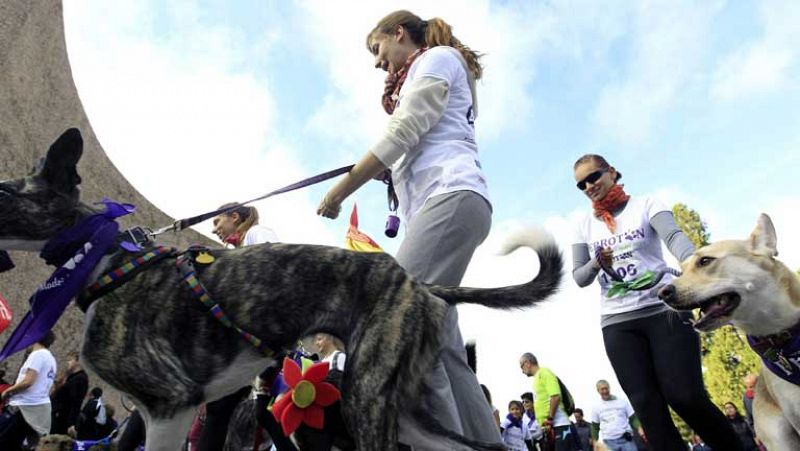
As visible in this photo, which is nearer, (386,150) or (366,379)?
(366,379)

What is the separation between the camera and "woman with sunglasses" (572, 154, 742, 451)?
3.88 meters

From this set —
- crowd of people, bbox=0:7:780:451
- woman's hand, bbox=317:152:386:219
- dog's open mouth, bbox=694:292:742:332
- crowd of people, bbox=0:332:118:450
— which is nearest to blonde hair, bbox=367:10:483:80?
crowd of people, bbox=0:7:780:451

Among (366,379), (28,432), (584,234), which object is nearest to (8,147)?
(28,432)

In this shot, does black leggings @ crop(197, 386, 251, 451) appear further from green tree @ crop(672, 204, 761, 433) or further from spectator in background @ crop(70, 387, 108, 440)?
green tree @ crop(672, 204, 761, 433)

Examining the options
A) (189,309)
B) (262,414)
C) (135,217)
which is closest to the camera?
(189,309)

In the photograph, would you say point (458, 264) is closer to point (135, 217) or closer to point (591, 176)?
point (591, 176)

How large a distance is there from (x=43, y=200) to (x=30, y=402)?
230 inches

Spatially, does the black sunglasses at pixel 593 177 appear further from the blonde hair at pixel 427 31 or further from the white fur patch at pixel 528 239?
the white fur patch at pixel 528 239

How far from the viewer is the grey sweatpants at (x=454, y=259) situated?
2.99m

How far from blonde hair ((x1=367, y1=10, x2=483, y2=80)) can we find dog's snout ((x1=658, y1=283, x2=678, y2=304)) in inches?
64.3

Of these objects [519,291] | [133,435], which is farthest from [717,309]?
[133,435]

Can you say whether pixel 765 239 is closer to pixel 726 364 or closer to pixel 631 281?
pixel 631 281

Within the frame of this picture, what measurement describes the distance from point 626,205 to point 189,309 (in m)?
3.13

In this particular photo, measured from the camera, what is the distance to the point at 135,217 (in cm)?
1530
